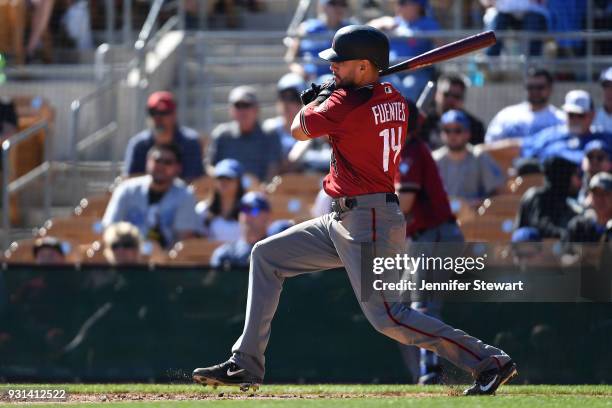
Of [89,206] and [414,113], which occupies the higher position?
[414,113]

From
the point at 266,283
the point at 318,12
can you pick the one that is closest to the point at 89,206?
the point at 318,12

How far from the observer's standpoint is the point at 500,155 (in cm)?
1075

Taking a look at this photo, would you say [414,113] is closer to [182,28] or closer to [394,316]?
[394,316]

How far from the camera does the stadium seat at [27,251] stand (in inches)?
412

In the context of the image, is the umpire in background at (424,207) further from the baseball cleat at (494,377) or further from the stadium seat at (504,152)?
the stadium seat at (504,152)

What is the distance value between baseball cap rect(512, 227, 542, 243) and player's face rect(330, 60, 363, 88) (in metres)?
3.20

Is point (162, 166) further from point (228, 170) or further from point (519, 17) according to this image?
point (519, 17)

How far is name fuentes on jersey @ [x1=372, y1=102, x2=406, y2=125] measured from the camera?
6332 millimetres

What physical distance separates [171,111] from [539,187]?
329cm

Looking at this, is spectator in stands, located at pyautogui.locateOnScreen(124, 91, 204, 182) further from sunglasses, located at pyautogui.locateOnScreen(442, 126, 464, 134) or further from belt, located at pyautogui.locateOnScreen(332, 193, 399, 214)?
belt, located at pyautogui.locateOnScreen(332, 193, 399, 214)

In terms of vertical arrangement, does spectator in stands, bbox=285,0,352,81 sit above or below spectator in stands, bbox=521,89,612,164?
above

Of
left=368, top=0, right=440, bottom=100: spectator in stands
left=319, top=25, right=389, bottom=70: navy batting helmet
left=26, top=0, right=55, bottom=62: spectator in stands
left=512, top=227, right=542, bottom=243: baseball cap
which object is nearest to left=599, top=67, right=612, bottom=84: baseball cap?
left=368, top=0, right=440, bottom=100: spectator in stands

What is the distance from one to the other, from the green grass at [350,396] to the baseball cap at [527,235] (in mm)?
1482

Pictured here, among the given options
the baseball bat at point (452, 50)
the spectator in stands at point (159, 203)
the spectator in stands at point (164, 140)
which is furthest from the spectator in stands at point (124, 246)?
the baseball bat at point (452, 50)
